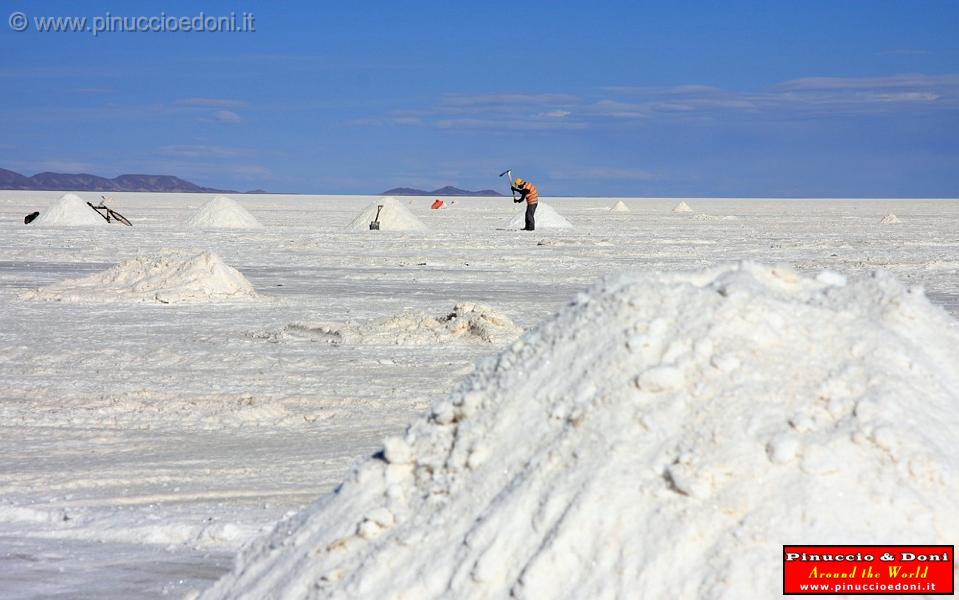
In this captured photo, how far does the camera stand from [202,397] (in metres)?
7.90

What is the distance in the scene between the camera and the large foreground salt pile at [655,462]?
328 cm

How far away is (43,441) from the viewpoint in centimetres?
677

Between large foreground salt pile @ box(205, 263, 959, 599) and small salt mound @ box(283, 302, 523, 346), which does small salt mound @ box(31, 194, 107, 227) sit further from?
large foreground salt pile @ box(205, 263, 959, 599)

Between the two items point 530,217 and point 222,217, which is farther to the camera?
point 222,217

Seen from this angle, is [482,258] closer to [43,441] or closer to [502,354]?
[43,441]

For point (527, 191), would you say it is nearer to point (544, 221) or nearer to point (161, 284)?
point (544, 221)

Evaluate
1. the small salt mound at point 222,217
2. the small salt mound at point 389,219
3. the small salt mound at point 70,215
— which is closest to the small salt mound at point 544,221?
the small salt mound at point 389,219

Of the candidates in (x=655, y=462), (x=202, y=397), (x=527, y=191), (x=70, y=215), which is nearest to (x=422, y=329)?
(x=202, y=397)

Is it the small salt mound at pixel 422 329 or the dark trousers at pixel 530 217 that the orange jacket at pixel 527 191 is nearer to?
the dark trousers at pixel 530 217

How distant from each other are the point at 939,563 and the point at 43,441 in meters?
5.01

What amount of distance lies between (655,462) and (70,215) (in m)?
30.5

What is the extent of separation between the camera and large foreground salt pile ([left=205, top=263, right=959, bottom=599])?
3283 mm

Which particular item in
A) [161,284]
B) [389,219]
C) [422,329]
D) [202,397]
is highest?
[389,219]

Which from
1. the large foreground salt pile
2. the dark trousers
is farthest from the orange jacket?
the large foreground salt pile
